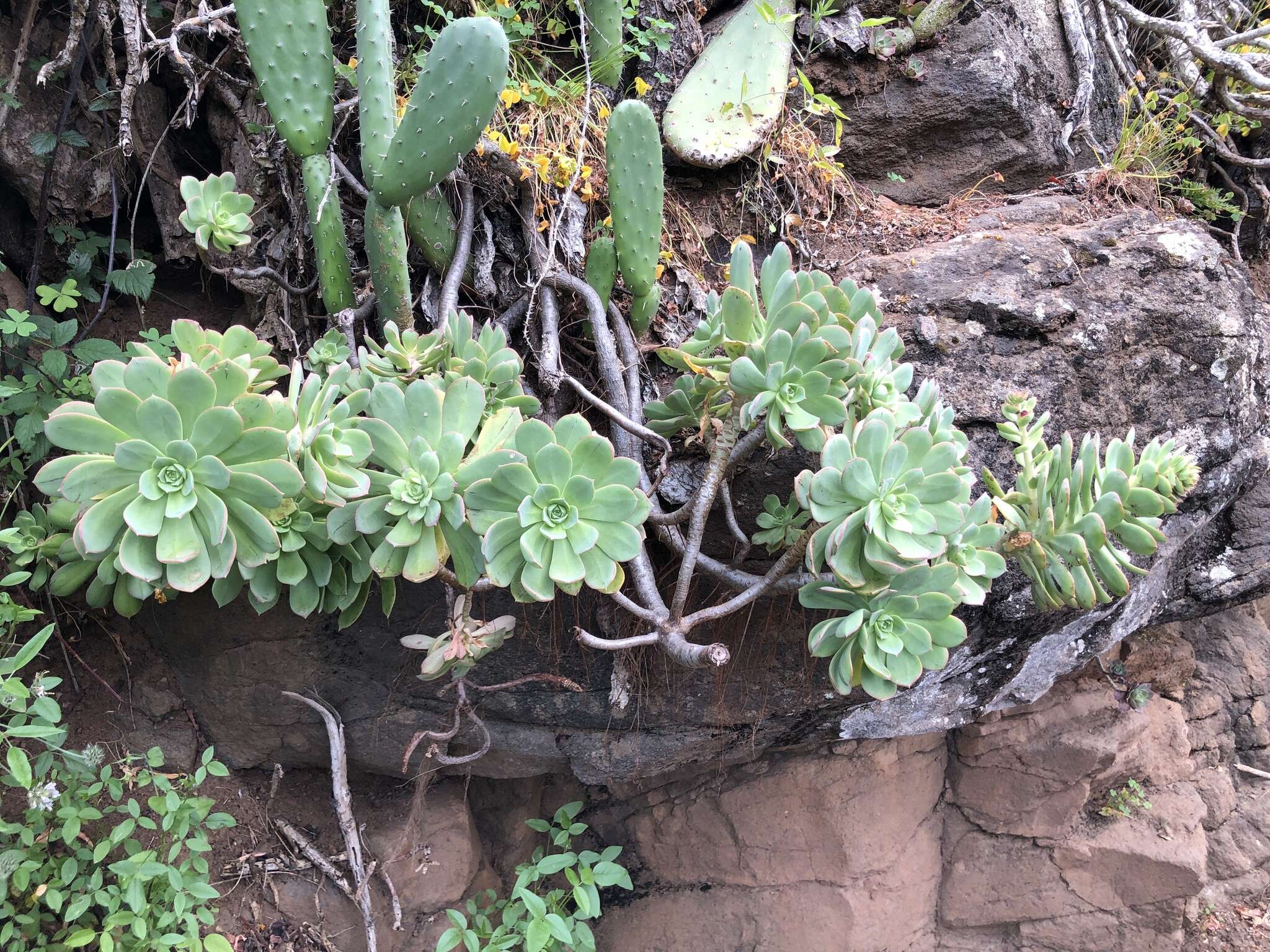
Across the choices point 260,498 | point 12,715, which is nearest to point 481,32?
point 260,498

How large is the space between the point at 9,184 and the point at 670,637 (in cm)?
212

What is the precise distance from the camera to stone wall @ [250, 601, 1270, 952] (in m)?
2.67

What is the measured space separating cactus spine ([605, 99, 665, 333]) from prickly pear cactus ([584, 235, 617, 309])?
3 cm

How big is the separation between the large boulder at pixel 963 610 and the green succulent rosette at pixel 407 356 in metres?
0.72

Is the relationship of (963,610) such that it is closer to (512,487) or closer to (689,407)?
(689,407)

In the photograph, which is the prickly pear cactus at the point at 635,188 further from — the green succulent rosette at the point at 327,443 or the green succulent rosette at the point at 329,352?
the green succulent rosette at the point at 327,443

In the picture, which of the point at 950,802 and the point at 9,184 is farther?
the point at 950,802

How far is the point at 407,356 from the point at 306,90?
0.70m

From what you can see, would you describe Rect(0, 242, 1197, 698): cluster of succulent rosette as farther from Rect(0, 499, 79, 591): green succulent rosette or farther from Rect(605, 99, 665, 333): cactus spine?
Rect(605, 99, 665, 333): cactus spine

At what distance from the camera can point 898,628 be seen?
129 cm

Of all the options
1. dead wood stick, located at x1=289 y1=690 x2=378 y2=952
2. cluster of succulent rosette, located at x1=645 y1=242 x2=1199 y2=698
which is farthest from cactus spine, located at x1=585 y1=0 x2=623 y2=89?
dead wood stick, located at x1=289 y1=690 x2=378 y2=952

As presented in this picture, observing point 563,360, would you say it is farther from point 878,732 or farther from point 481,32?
point 878,732

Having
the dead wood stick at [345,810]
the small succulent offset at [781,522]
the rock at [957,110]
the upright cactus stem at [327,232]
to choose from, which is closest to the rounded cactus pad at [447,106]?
the upright cactus stem at [327,232]

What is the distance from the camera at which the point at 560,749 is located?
233 cm
